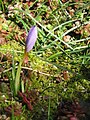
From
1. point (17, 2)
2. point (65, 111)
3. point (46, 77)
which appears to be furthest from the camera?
point (17, 2)

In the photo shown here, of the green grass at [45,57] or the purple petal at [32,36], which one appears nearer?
the purple petal at [32,36]

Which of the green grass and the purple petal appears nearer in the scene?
the purple petal

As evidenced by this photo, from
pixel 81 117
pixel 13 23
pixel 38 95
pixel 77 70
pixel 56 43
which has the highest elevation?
pixel 13 23

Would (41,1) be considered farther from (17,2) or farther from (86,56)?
(86,56)

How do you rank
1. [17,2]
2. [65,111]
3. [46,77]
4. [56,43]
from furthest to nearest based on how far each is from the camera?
[17,2]
[56,43]
[46,77]
[65,111]

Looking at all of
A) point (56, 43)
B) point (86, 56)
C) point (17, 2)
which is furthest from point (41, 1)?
point (86, 56)

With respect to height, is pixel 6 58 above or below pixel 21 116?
above

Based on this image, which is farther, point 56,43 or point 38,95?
point 56,43

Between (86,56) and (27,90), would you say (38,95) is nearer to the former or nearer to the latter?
(27,90)

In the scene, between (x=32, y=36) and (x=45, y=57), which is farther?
(x=45, y=57)
